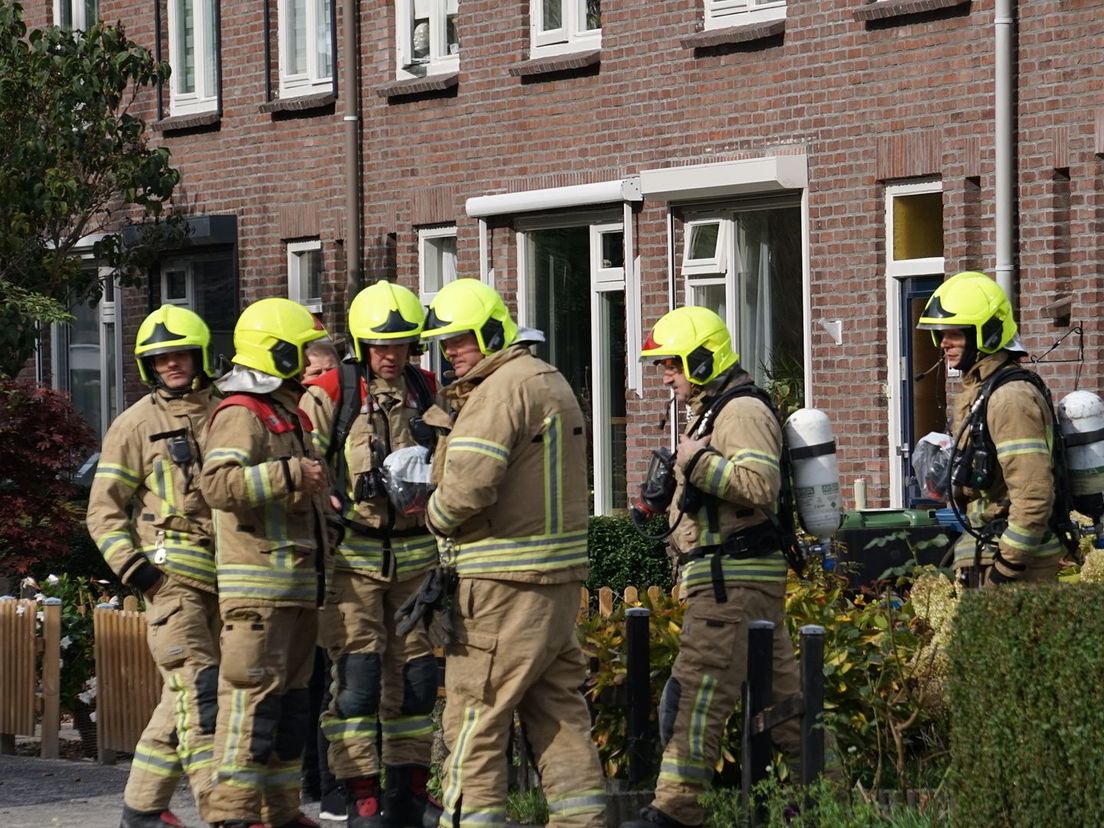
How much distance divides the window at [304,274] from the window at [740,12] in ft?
16.8

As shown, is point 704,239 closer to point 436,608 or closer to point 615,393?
point 615,393

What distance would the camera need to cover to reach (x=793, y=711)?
796 centimetres

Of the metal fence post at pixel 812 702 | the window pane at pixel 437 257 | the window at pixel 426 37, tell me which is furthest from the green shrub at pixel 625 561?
the metal fence post at pixel 812 702

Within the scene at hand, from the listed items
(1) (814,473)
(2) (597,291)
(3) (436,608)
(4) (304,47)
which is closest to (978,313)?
(1) (814,473)

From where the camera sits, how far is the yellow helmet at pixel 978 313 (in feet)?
28.0

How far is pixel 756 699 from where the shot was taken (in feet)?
26.7

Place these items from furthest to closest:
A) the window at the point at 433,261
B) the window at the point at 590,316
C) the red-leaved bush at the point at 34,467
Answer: the window at the point at 433,261 → the window at the point at 590,316 → the red-leaved bush at the point at 34,467

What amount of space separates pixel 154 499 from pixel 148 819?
1.21 metres

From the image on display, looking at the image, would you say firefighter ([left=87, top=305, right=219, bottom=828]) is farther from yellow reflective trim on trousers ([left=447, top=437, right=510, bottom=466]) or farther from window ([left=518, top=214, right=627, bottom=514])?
window ([left=518, top=214, right=627, bottom=514])

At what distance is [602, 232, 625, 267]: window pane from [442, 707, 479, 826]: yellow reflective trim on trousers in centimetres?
1072

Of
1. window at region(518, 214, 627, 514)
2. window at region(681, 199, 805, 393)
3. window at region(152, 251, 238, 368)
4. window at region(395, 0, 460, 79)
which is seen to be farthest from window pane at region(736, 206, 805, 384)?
window at region(152, 251, 238, 368)

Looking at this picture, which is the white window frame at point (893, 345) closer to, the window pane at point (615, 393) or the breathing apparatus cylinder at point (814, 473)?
the window pane at point (615, 393)

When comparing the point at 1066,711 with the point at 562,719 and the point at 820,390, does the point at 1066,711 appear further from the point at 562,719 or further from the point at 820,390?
the point at 820,390

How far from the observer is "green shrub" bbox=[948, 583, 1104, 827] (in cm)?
623
